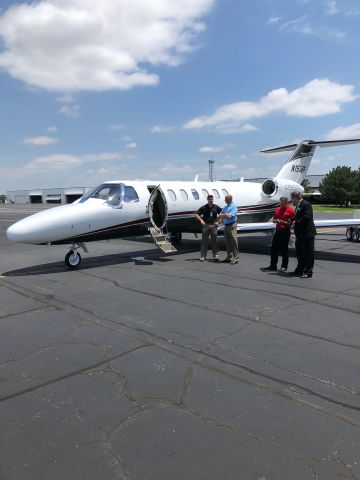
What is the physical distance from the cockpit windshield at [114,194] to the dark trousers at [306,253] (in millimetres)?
4795

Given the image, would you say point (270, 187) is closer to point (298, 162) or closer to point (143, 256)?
point (298, 162)

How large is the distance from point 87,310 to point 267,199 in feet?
37.3

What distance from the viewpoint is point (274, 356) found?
455 cm

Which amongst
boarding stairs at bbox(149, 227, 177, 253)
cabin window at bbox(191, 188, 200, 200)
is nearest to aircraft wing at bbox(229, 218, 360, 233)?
cabin window at bbox(191, 188, 200, 200)

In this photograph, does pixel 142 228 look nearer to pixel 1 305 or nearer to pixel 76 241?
pixel 76 241

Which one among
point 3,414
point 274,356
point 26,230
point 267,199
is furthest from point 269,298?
point 267,199

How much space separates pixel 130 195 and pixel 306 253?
508cm

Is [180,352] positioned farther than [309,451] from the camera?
Yes

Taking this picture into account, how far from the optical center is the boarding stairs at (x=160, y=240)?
11.5 meters

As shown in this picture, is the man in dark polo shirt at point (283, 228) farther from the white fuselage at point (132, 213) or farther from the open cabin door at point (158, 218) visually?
the white fuselage at point (132, 213)

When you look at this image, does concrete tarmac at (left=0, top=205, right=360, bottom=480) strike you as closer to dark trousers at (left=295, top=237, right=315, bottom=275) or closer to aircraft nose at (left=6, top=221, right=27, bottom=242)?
dark trousers at (left=295, top=237, right=315, bottom=275)

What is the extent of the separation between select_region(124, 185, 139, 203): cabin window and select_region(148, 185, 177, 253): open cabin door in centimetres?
44

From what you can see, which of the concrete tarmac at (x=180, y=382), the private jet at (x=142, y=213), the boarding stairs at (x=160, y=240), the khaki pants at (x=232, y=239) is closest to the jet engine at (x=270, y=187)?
the private jet at (x=142, y=213)

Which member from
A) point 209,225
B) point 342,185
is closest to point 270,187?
point 209,225
